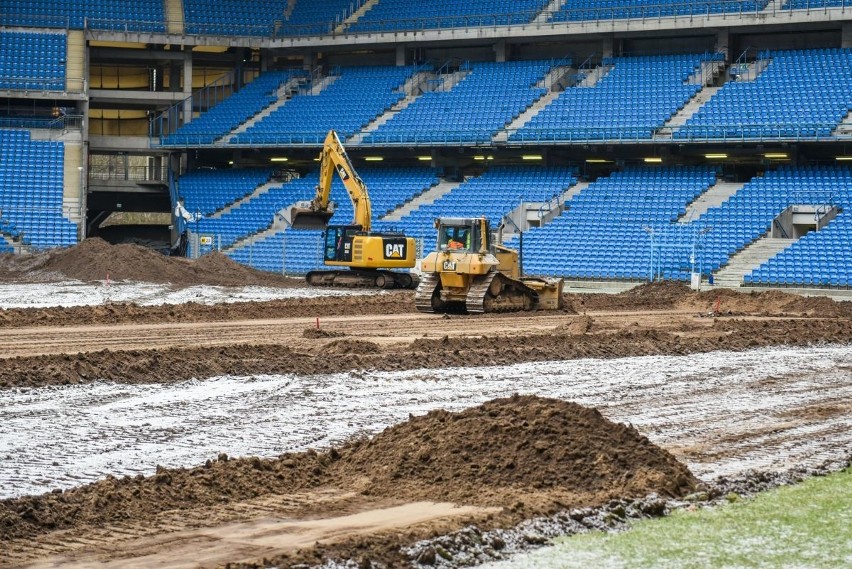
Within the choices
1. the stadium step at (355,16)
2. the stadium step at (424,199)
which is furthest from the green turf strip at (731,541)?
the stadium step at (355,16)

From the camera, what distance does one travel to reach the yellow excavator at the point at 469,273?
2934 centimetres

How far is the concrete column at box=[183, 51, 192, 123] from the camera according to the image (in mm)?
56000

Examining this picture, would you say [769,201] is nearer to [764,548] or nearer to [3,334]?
[3,334]

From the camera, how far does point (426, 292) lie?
98.0 feet

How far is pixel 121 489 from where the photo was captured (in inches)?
408

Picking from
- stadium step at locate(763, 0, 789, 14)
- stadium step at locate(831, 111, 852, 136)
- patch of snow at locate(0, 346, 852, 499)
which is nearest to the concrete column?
stadium step at locate(763, 0, 789, 14)

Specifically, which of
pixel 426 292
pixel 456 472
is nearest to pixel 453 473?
pixel 456 472

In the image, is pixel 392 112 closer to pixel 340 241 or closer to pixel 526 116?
pixel 526 116

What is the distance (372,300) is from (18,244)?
19.2 m

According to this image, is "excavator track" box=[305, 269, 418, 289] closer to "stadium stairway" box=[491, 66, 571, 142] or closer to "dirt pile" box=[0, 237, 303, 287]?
"dirt pile" box=[0, 237, 303, 287]

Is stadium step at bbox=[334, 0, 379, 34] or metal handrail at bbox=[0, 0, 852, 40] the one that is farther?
stadium step at bbox=[334, 0, 379, 34]

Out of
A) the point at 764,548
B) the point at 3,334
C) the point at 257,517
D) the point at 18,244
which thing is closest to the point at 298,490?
the point at 257,517

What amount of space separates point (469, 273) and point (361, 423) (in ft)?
48.7

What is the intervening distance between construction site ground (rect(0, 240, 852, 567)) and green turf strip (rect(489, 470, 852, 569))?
1.77 ft
